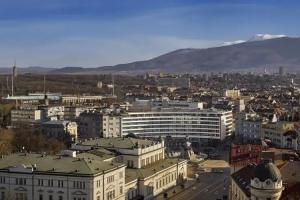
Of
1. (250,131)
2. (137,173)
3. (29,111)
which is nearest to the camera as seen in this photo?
(137,173)

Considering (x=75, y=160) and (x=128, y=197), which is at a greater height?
(x=75, y=160)

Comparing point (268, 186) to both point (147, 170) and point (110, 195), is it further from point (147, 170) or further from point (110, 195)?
point (147, 170)

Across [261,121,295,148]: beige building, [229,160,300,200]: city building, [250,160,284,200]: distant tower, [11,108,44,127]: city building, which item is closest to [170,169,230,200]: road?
[229,160,300,200]: city building

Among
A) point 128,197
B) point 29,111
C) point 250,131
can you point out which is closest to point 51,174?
point 128,197

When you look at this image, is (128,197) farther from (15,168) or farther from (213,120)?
(213,120)

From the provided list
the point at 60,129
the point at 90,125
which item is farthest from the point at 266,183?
the point at 90,125
